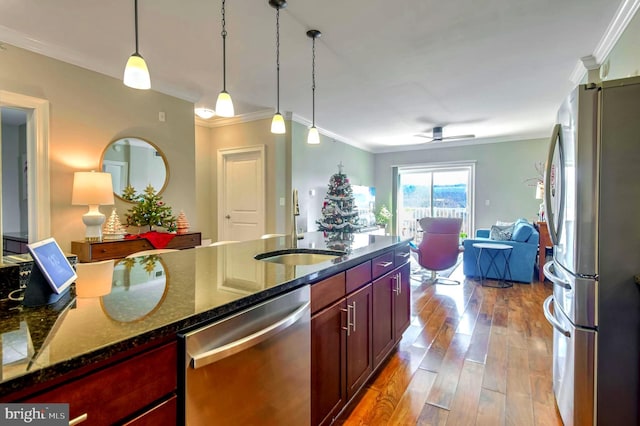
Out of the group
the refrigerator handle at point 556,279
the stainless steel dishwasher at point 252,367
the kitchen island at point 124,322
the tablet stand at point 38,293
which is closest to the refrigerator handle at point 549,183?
the refrigerator handle at point 556,279

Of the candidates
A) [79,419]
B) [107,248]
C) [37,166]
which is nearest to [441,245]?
[107,248]

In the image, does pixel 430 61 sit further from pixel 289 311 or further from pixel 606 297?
pixel 289 311

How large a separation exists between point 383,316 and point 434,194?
6.07 meters

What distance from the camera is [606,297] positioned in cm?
143

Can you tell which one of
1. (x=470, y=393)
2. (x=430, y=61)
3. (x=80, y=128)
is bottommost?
(x=470, y=393)

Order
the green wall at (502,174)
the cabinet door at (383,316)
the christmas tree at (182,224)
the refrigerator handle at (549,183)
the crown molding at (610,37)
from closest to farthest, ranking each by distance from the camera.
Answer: the refrigerator handle at (549,183), the cabinet door at (383,316), the crown molding at (610,37), the christmas tree at (182,224), the green wall at (502,174)

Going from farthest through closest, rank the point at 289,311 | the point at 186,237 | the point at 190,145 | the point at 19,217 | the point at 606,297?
the point at 19,217 < the point at 190,145 < the point at 186,237 < the point at 606,297 < the point at 289,311

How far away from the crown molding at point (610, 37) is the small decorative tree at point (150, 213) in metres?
4.34

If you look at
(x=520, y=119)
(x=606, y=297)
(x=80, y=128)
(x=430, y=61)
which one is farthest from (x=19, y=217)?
(x=520, y=119)

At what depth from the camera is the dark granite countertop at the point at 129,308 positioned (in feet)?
2.08

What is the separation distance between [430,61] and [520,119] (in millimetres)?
3139

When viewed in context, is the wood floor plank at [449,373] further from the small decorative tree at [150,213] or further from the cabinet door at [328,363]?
the small decorative tree at [150,213]

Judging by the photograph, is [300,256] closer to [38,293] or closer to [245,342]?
[245,342]

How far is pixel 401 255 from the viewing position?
2.53 m
